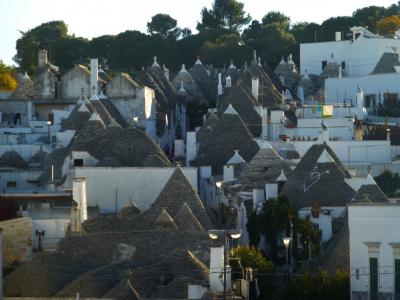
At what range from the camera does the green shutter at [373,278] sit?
41.3m

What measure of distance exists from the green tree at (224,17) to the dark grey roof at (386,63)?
34244mm

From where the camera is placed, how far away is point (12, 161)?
2739 inches

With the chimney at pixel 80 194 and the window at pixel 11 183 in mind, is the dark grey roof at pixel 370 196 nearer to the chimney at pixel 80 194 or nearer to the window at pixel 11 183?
the chimney at pixel 80 194

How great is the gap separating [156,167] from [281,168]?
419 cm

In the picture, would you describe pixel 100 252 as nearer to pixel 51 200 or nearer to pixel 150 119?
pixel 51 200

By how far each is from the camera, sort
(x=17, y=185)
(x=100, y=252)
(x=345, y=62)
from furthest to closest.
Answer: (x=345, y=62)
(x=17, y=185)
(x=100, y=252)

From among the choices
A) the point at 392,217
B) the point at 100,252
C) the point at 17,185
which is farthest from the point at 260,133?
the point at 392,217

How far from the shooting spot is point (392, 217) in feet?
136

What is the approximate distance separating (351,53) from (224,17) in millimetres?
29990

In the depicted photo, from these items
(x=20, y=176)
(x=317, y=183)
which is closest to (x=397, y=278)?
(x=317, y=183)

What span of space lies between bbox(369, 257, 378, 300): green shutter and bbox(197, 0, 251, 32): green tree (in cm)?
7658

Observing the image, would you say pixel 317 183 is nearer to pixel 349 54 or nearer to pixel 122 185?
pixel 122 185

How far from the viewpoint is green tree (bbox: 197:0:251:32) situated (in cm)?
11831

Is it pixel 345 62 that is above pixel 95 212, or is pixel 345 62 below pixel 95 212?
above
